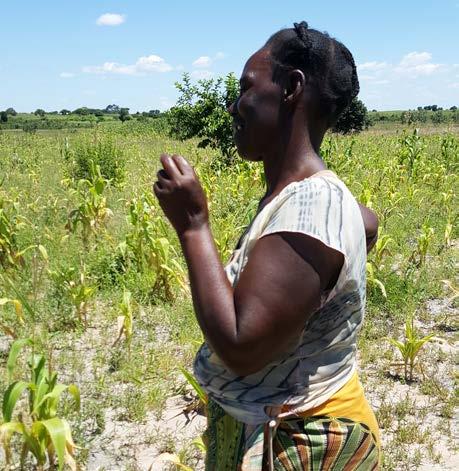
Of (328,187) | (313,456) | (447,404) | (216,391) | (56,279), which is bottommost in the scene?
(447,404)

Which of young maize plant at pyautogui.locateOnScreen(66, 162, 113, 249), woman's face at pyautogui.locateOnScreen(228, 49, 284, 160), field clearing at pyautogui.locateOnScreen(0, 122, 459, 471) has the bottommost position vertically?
field clearing at pyautogui.locateOnScreen(0, 122, 459, 471)

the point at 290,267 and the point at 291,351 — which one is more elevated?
the point at 290,267

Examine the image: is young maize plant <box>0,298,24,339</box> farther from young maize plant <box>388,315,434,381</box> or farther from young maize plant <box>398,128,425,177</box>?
young maize plant <box>398,128,425,177</box>

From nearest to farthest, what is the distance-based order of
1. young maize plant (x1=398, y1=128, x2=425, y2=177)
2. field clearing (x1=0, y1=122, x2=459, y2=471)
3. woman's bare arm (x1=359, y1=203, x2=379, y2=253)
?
1. woman's bare arm (x1=359, y1=203, x2=379, y2=253)
2. field clearing (x1=0, y1=122, x2=459, y2=471)
3. young maize plant (x1=398, y1=128, x2=425, y2=177)

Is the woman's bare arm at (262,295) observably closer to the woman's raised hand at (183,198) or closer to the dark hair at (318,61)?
the woman's raised hand at (183,198)

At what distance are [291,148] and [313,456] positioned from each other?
58cm

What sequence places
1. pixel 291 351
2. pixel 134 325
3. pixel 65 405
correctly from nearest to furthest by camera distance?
pixel 291 351 < pixel 65 405 < pixel 134 325

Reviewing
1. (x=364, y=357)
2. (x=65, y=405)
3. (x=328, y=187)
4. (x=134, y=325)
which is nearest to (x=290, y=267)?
(x=328, y=187)

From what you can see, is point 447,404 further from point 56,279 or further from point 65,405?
point 56,279

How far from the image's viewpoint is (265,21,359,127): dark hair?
3.42 feet

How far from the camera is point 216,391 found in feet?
3.64

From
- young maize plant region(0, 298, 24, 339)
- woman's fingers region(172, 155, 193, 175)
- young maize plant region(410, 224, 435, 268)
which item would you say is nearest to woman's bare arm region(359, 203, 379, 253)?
woman's fingers region(172, 155, 193, 175)

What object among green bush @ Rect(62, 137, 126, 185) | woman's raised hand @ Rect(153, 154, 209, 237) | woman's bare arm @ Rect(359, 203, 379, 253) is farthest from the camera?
green bush @ Rect(62, 137, 126, 185)

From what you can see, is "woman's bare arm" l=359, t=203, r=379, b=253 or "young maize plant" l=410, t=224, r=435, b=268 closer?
"woman's bare arm" l=359, t=203, r=379, b=253
